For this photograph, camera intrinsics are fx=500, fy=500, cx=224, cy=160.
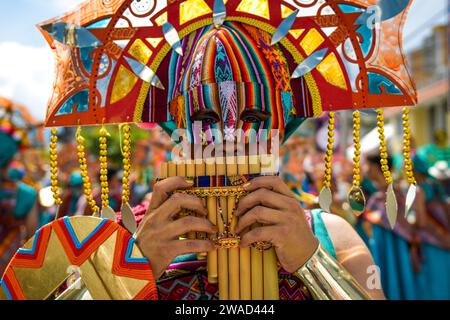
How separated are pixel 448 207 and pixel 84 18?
5729mm

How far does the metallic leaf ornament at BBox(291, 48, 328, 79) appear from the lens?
80.7 inches

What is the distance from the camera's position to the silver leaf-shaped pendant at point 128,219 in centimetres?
194

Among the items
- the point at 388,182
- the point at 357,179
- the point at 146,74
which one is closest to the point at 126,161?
the point at 146,74

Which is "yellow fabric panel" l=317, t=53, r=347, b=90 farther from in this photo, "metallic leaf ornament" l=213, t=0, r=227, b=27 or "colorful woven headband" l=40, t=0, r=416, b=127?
"metallic leaf ornament" l=213, t=0, r=227, b=27

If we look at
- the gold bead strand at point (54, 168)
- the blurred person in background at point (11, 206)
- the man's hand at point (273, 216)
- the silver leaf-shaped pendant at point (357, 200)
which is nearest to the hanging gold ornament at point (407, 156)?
the silver leaf-shaped pendant at point (357, 200)

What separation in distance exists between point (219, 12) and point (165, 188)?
760mm

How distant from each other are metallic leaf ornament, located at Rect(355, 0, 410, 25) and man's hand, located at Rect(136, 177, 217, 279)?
1.00 m

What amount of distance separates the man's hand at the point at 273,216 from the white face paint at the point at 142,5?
0.86 meters

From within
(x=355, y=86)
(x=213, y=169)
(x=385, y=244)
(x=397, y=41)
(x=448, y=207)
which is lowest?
(x=385, y=244)

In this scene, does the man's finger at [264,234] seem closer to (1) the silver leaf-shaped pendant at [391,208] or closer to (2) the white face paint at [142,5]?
(1) the silver leaf-shaped pendant at [391,208]

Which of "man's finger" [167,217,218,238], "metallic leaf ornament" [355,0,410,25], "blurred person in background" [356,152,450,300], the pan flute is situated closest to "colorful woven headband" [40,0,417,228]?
"metallic leaf ornament" [355,0,410,25]

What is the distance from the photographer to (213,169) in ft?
5.47
